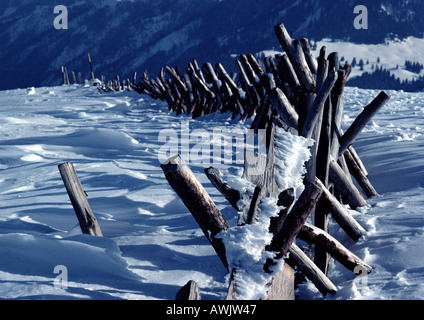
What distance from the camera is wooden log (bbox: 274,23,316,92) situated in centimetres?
254

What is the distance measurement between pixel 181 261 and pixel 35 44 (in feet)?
635

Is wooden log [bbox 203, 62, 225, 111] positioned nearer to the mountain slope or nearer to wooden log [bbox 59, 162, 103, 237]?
wooden log [bbox 59, 162, 103, 237]

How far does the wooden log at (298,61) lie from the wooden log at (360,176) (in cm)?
62

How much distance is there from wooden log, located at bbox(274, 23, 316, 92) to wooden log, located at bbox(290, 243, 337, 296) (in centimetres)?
120

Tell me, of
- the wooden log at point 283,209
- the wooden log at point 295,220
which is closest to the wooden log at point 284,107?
the wooden log at point 283,209

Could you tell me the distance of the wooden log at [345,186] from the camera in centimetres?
241

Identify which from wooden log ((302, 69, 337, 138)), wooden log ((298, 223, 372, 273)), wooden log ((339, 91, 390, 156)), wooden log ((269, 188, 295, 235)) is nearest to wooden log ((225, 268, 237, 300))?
wooden log ((269, 188, 295, 235))

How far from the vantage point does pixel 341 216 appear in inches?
82.6

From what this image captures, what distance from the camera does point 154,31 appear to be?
156125 millimetres

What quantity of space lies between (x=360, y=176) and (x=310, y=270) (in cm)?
139

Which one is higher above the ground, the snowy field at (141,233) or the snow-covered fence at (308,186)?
the snow-covered fence at (308,186)

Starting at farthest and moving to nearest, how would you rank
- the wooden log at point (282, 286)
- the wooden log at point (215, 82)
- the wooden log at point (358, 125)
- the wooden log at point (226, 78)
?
the wooden log at point (215, 82)
the wooden log at point (226, 78)
the wooden log at point (358, 125)
the wooden log at point (282, 286)

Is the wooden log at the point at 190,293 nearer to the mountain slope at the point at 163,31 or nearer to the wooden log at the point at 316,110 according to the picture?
the wooden log at the point at 316,110
